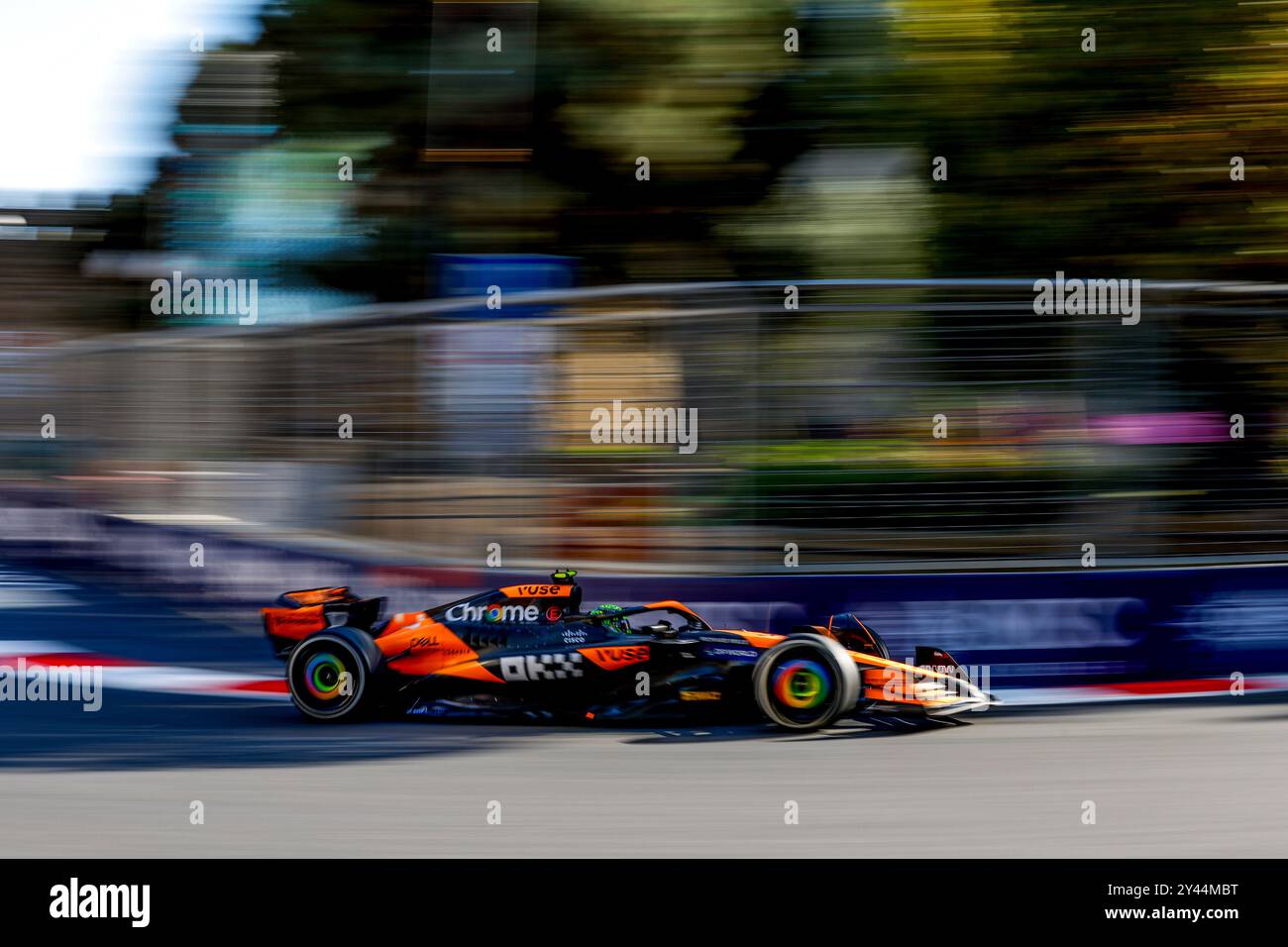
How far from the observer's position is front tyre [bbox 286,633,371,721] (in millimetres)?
6273

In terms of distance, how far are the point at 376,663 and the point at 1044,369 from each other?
12.4 feet

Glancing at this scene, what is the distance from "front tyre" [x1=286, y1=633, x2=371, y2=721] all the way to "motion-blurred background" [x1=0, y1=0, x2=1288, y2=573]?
4.79 ft

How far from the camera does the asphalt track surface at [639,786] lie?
14.3 ft

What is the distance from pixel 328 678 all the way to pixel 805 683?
2.22 m

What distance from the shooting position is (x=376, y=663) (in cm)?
629

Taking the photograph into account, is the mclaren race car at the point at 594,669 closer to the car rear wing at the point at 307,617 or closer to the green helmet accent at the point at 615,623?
the green helmet accent at the point at 615,623

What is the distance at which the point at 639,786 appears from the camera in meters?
5.13

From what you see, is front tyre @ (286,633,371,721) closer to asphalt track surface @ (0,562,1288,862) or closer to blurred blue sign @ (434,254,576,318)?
asphalt track surface @ (0,562,1288,862)

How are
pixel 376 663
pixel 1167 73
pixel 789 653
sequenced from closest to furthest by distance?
pixel 789 653 < pixel 376 663 < pixel 1167 73

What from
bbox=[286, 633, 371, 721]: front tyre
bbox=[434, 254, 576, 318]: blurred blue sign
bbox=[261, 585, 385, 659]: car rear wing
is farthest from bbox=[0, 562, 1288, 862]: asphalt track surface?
bbox=[434, 254, 576, 318]: blurred blue sign

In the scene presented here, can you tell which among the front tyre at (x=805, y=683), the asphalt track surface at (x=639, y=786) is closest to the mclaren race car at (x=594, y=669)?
the front tyre at (x=805, y=683)
